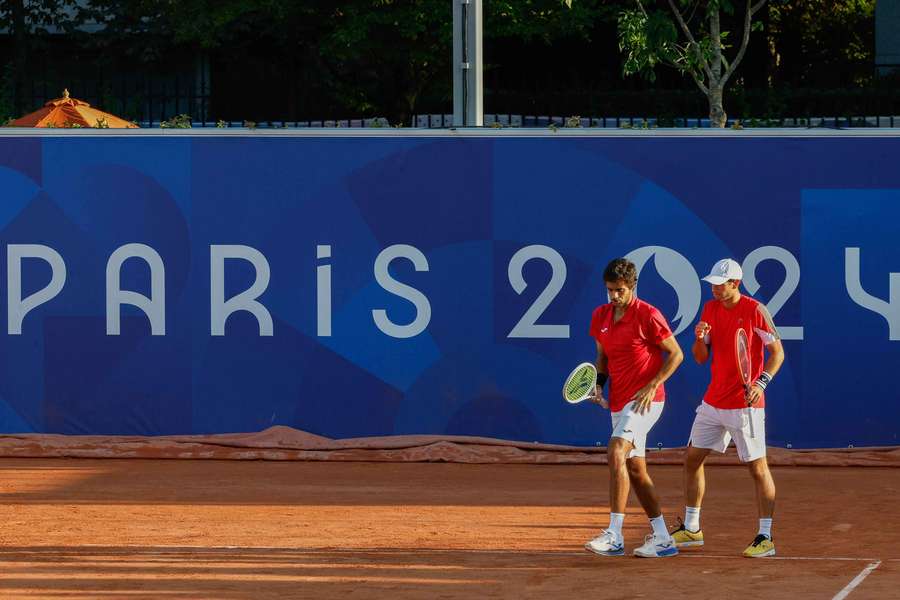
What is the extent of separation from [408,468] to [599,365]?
3903 millimetres

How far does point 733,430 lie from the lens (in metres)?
10.0

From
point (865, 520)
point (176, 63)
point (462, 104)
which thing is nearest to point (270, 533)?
point (865, 520)

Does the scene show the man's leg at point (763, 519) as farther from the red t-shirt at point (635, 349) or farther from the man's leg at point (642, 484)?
the red t-shirt at point (635, 349)

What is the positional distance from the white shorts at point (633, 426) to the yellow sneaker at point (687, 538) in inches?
29.2

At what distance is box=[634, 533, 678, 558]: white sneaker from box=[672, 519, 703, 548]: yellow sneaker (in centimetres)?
29

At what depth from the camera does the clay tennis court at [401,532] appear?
9156 mm

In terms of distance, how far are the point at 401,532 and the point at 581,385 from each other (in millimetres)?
1772

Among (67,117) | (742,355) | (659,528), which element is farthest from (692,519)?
(67,117)

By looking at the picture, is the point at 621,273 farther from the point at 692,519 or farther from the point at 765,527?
the point at 765,527

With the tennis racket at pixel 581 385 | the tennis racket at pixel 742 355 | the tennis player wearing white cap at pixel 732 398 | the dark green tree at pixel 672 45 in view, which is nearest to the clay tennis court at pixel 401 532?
the tennis player wearing white cap at pixel 732 398

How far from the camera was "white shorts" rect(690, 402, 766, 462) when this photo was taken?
32.7 ft

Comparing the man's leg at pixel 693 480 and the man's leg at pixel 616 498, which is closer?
the man's leg at pixel 616 498

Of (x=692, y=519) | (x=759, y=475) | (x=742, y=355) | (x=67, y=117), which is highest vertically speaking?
(x=67, y=117)

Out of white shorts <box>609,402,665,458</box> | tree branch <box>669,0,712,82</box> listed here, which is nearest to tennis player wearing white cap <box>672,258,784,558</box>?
white shorts <box>609,402,665,458</box>
